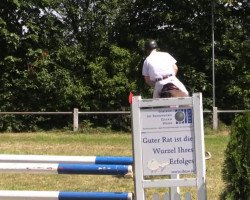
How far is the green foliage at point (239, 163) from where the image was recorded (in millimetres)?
4129

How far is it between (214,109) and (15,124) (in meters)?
6.83

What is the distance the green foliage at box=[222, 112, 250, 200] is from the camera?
4.13m

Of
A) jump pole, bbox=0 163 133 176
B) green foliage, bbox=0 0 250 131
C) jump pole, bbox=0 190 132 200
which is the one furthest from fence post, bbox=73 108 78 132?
jump pole, bbox=0 190 132 200

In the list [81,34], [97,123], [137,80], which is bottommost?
[97,123]

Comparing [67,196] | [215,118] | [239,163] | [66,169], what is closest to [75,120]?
[215,118]

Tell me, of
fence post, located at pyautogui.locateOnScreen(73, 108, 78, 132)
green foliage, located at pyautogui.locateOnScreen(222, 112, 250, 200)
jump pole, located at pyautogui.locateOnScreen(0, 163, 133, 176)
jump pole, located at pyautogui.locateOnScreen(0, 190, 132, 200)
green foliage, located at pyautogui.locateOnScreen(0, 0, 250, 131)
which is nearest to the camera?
green foliage, located at pyautogui.locateOnScreen(222, 112, 250, 200)

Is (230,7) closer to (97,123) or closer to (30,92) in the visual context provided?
(97,123)

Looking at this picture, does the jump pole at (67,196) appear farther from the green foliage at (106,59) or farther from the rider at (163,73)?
the green foliage at (106,59)

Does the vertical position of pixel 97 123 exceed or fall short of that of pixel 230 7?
it falls short

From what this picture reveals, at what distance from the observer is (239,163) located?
413 centimetres

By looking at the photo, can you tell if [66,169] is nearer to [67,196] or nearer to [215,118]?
[67,196]

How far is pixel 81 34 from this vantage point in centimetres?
2119

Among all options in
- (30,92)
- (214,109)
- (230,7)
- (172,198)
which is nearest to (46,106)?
(30,92)

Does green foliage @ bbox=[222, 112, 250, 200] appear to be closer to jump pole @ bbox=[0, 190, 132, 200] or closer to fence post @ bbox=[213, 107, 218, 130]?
jump pole @ bbox=[0, 190, 132, 200]
